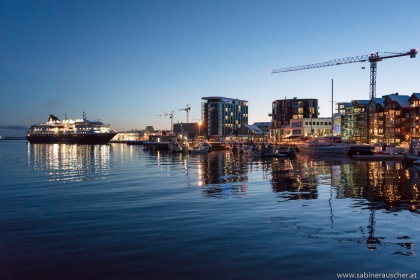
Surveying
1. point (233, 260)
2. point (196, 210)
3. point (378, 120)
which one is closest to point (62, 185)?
point (196, 210)

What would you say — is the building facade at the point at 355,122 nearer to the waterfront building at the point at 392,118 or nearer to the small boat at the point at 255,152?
the waterfront building at the point at 392,118

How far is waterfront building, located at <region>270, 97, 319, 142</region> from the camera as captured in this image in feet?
577

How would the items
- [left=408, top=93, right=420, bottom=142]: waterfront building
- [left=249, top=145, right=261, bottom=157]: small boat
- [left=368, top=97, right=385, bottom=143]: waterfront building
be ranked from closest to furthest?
[left=249, top=145, right=261, bottom=157]: small boat, [left=408, top=93, right=420, bottom=142]: waterfront building, [left=368, top=97, right=385, bottom=143]: waterfront building

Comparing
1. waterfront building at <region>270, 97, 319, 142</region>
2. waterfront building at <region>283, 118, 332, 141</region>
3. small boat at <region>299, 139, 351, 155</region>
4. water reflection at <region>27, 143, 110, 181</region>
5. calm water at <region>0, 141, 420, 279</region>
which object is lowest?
water reflection at <region>27, 143, 110, 181</region>

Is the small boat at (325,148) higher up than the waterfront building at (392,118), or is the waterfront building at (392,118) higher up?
the waterfront building at (392,118)

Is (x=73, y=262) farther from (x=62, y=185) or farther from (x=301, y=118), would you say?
(x=301, y=118)

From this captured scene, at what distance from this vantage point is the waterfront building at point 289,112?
176 meters

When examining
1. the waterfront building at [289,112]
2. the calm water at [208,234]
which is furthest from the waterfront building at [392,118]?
the calm water at [208,234]

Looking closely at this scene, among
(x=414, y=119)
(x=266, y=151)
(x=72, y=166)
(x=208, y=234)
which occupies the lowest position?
(x=72, y=166)

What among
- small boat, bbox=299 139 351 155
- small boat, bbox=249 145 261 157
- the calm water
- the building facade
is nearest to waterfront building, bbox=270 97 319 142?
the building facade

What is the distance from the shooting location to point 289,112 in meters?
181

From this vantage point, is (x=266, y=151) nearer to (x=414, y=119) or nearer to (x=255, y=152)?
(x=255, y=152)

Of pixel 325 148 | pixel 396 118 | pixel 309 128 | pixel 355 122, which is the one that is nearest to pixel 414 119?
pixel 396 118

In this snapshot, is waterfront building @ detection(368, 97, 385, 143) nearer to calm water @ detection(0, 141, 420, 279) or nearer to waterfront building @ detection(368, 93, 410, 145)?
waterfront building @ detection(368, 93, 410, 145)
